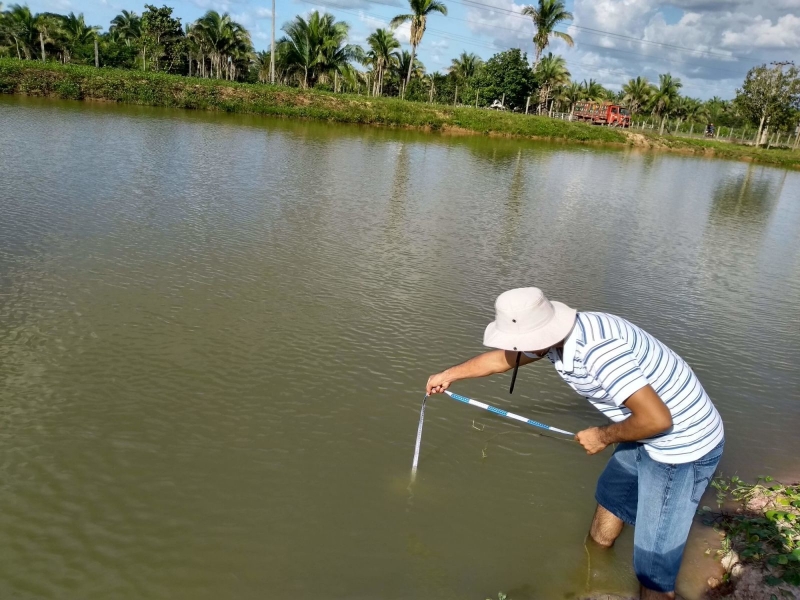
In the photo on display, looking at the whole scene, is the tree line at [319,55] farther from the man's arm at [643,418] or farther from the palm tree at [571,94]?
the man's arm at [643,418]

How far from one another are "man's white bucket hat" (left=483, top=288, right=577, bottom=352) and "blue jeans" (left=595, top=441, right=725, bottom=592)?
3.07ft

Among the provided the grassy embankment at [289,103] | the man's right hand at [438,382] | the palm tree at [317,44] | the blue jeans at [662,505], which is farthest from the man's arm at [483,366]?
the palm tree at [317,44]

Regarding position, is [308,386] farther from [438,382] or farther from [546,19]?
[546,19]

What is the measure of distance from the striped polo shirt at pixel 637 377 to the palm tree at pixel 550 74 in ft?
229

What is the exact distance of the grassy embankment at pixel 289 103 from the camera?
36.4m

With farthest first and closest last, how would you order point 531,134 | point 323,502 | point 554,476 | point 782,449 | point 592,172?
point 531,134 → point 592,172 → point 782,449 → point 554,476 → point 323,502

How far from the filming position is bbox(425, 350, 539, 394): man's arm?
337 centimetres

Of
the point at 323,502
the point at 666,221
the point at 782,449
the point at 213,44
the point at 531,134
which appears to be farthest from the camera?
the point at 213,44

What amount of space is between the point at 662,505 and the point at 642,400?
78cm

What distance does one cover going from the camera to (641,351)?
9.16 feet

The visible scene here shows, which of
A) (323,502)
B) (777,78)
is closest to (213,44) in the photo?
(777,78)

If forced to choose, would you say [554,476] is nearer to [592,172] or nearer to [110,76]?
[592,172]

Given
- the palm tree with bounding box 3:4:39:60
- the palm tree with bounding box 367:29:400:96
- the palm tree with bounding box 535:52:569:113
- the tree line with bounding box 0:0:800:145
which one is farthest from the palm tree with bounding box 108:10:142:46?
the palm tree with bounding box 535:52:569:113

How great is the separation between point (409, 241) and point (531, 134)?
39.9 meters
